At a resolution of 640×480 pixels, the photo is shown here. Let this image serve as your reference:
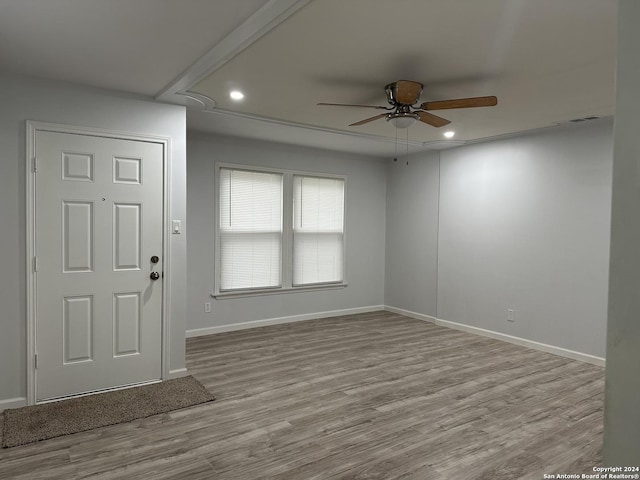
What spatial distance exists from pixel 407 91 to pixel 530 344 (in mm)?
3403

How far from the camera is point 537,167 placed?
16.1ft

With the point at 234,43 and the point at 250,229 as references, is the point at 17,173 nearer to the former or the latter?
the point at 234,43

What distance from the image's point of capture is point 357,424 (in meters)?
2.96

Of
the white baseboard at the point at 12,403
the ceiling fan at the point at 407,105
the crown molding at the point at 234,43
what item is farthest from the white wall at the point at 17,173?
the ceiling fan at the point at 407,105

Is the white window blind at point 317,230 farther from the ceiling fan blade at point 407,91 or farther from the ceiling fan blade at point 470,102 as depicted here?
the ceiling fan blade at point 470,102

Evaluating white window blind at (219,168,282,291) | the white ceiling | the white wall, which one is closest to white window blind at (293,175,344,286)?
white window blind at (219,168,282,291)

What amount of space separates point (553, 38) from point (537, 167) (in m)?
2.72

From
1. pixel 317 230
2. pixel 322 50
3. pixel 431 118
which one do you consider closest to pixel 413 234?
pixel 317 230

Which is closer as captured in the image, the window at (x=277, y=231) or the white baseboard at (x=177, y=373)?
the white baseboard at (x=177, y=373)

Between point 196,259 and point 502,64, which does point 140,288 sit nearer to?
point 196,259

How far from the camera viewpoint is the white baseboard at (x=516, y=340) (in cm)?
443

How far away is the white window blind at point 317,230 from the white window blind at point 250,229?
307mm

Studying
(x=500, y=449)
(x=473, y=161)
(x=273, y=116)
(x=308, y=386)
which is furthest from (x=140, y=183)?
(x=473, y=161)

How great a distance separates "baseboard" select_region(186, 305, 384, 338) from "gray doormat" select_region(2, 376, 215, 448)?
1604mm
